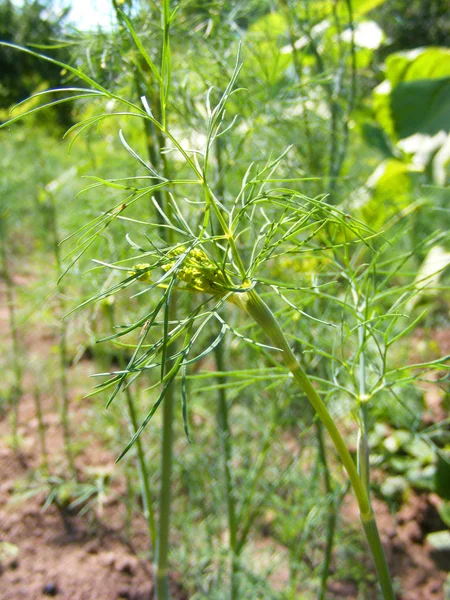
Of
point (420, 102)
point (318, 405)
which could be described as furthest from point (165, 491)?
point (420, 102)

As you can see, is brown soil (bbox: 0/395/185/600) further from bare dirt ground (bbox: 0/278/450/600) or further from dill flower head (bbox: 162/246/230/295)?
dill flower head (bbox: 162/246/230/295)

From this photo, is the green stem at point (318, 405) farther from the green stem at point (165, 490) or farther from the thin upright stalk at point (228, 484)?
the thin upright stalk at point (228, 484)

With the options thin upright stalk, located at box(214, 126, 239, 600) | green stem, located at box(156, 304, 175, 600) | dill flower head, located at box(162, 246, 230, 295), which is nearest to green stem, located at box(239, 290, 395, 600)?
dill flower head, located at box(162, 246, 230, 295)

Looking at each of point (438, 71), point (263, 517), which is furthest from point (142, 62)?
point (438, 71)

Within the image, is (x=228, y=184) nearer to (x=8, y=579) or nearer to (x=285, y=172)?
(x=285, y=172)

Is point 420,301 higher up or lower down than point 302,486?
higher up
